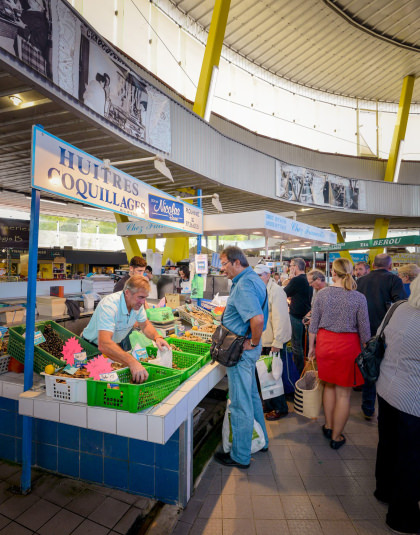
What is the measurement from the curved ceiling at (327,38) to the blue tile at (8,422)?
1409 cm

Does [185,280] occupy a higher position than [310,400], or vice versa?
[185,280]

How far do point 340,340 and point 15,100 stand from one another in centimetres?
593

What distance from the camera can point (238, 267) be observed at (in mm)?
3021

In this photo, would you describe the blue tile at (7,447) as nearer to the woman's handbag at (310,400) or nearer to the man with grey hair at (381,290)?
the woman's handbag at (310,400)

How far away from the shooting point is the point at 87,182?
2.67 m

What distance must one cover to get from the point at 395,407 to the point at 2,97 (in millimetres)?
6435

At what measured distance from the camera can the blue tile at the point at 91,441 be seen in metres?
2.65

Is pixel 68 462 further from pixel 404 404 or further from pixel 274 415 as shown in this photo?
pixel 404 404

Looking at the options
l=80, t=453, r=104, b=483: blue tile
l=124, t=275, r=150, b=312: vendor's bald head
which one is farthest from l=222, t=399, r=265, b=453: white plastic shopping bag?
l=124, t=275, r=150, b=312: vendor's bald head

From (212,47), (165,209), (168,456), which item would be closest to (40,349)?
(168,456)

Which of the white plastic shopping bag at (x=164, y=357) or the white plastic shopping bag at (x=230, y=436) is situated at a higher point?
the white plastic shopping bag at (x=164, y=357)

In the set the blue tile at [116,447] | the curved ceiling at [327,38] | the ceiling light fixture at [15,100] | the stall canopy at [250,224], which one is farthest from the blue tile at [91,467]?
the curved ceiling at [327,38]

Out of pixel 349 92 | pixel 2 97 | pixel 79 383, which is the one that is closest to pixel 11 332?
pixel 79 383

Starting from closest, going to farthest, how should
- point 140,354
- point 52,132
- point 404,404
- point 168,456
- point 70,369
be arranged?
point 404,404, point 70,369, point 168,456, point 140,354, point 52,132
